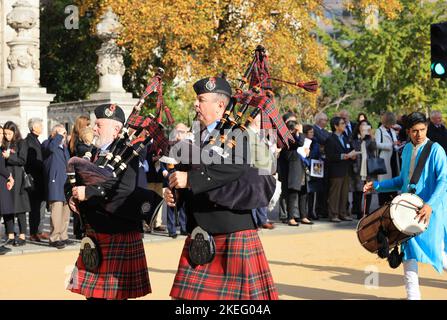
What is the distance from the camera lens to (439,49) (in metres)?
9.69

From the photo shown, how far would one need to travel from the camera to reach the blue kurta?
7953 millimetres

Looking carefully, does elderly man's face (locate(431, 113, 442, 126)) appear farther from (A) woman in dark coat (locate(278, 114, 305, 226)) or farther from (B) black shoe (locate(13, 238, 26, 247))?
(B) black shoe (locate(13, 238, 26, 247))

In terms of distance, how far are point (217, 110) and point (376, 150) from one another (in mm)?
11151

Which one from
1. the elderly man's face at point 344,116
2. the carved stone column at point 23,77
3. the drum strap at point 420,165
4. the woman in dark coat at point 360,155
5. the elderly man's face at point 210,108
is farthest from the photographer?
the carved stone column at point 23,77

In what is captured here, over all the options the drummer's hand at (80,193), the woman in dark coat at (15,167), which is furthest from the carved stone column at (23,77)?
the drummer's hand at (80,193)

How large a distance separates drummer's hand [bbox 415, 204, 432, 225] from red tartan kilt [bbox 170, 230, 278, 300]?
253cm

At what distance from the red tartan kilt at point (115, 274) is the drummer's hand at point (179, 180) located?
3.82 ft

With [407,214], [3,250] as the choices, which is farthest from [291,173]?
[407,214]

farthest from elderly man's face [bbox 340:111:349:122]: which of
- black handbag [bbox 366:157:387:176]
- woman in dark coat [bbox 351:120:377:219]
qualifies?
black handbag [bbox 366:157:387:176]

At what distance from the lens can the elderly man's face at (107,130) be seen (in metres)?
6.48

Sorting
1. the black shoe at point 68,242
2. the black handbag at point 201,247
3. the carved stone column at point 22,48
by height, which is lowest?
the black shoe at point 68,242

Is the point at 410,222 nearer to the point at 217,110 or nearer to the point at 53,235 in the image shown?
the point at 217,110

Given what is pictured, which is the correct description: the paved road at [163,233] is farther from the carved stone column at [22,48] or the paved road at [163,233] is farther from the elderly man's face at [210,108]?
the elderly man's face at [210,108]

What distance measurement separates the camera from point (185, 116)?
32.5m
